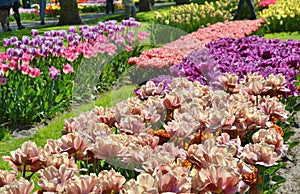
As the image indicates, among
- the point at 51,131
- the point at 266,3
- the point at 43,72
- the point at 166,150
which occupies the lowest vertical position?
the point at 51,131

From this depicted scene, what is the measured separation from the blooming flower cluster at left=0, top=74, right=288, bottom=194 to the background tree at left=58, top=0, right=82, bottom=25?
39.0 feet

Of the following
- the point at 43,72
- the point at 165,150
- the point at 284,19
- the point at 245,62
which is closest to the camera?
the point at 165,150

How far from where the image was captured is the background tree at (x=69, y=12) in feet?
47.4

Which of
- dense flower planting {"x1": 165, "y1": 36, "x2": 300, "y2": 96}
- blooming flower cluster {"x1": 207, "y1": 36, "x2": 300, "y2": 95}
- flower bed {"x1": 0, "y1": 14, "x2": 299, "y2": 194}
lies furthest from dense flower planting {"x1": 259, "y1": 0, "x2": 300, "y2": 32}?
flower bed {"x1": 0, "y1": 14, "x2": 299, "y2": 194}

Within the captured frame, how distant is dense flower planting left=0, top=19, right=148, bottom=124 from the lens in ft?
17.0

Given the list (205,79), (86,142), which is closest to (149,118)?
(86,142)

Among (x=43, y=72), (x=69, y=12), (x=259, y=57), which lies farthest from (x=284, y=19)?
(x=43, y=72)

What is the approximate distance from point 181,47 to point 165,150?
5.09 m

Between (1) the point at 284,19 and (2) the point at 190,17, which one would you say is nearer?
(2) the point at 190,17

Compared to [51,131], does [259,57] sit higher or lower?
higher

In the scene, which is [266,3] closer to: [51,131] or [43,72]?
[43,72]

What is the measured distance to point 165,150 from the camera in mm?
2104

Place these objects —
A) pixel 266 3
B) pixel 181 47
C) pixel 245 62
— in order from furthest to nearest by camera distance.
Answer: pixel 266 3
pixel 181 47
pixel 245 62

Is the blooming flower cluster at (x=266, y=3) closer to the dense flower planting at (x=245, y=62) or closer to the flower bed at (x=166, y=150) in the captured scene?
the dense flower planting at (x=245, y=62)
